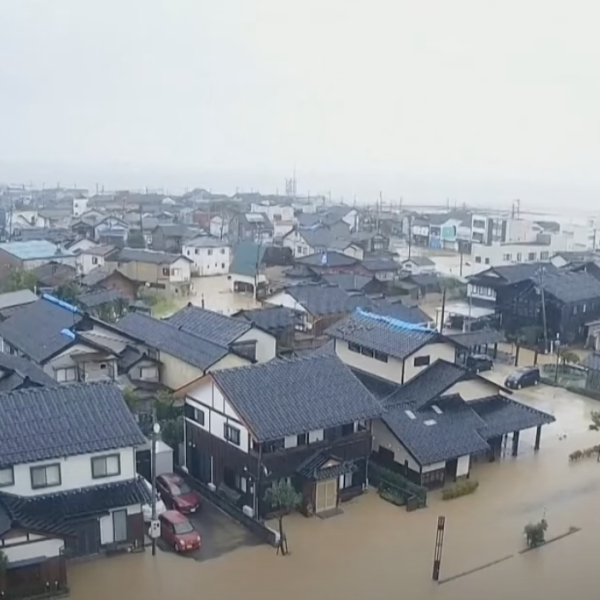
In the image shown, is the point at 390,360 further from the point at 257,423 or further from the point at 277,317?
the point at 277,317

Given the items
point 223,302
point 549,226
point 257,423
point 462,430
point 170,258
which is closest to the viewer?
point 257,423

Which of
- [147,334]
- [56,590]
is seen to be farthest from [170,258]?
[56,590]

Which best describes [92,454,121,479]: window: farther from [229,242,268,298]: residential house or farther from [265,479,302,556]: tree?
[229,242,268,298]: residential house

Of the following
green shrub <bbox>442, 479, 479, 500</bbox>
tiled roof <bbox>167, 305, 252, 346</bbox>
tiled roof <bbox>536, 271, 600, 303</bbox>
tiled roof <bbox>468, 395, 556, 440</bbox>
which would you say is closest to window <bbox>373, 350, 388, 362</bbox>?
tiled roof <bbox>468, 395, 556, 440</bbox>

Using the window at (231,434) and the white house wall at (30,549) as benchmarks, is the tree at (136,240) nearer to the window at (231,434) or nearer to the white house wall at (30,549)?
the window at (231,434)

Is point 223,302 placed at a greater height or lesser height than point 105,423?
lesser

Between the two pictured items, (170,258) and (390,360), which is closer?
(390,360)
